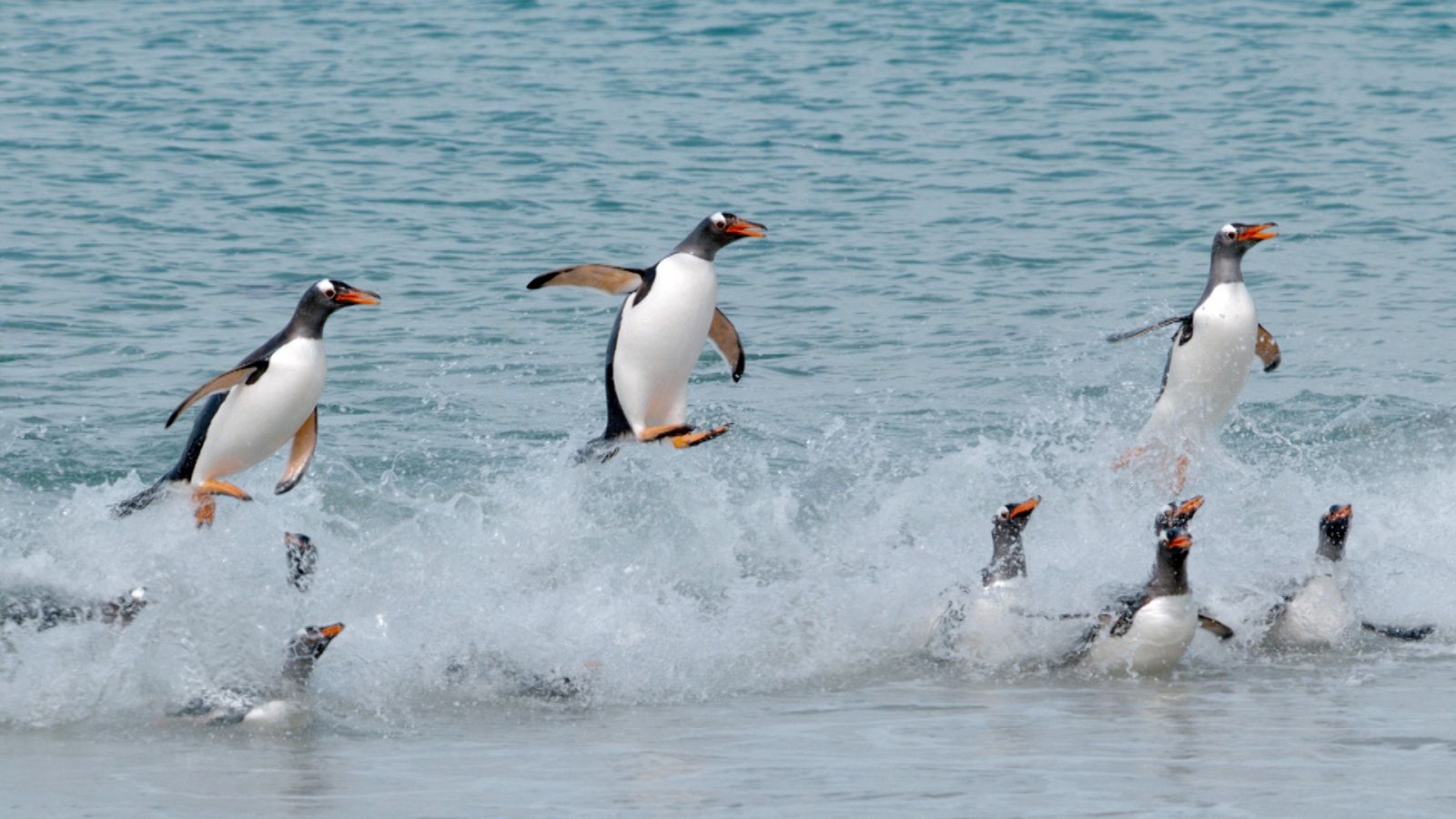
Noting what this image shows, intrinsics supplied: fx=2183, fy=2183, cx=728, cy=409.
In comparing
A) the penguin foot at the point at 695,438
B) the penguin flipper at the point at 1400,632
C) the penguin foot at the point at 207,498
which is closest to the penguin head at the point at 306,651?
the penguin foot at the point at 207,498

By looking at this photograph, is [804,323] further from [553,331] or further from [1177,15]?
[1177,15]

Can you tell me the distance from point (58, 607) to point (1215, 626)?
371cm

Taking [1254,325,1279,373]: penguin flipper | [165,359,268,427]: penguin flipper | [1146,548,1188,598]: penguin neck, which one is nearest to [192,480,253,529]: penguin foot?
[165,359,268,427]: penguin flipper

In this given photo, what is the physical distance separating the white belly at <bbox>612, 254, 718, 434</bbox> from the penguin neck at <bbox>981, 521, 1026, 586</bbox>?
134cm

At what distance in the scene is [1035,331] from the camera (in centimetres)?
→ 1291

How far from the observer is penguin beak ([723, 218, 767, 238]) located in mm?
7617

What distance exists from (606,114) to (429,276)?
6705 mm

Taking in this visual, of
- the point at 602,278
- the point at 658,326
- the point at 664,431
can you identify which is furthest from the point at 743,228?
the point at 664,431

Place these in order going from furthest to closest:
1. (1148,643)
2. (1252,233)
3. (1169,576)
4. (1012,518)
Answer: (1252,233), (1012,518), (1169,576), (1148,643)

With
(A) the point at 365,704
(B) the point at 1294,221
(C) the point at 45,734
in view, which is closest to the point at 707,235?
(A) the point at 365,704

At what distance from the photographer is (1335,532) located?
7.75 metres

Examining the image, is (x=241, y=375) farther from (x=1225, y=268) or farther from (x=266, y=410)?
(x=1225, y=268)

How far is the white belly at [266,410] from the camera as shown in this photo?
7309 millimetres

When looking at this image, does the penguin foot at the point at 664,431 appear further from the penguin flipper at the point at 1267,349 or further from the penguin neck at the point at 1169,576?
the penguin flipper at the point at 1267,349
